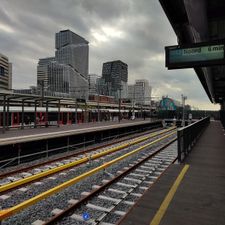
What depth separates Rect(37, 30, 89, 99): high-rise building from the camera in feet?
194

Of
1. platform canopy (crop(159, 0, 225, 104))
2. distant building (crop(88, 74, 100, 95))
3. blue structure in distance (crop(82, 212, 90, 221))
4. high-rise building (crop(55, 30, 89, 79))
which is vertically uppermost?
high-rise building (crop(55, 30, 89, 79))

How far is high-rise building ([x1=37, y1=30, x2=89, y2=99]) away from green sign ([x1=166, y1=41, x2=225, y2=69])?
81.2 ft

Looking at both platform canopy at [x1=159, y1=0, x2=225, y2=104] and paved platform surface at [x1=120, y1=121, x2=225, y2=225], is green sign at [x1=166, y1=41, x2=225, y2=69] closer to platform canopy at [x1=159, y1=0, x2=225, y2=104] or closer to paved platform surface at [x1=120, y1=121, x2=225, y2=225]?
platform canopy at [x1=159, y1=0, x2=225, y2=104]

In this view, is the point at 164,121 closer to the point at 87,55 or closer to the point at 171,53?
the point at 171,53

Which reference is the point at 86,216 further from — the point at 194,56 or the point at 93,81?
the point at 93,81

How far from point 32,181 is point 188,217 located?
5380 mm

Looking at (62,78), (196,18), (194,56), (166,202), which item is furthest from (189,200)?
(62,78)

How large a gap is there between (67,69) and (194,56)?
52867 mm

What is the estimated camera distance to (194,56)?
8.28 metres

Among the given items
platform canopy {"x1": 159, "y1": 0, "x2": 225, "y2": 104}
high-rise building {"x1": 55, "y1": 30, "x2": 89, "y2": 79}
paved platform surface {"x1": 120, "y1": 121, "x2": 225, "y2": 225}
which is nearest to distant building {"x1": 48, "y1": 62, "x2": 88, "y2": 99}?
high-rise building {"x1": 55, "y1": 30, "x2": 89, "y2": 79}

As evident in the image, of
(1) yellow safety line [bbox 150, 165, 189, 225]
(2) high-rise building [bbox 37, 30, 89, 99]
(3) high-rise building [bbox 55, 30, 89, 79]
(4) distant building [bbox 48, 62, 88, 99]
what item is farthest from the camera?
(3) high-rise building [bbox 55, 30, 89, 79]

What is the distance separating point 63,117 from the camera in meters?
30.7

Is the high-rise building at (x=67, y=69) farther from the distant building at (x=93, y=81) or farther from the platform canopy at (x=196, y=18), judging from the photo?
the platform canopy at (x=196, y=18)

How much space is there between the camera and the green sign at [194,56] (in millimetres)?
7922
